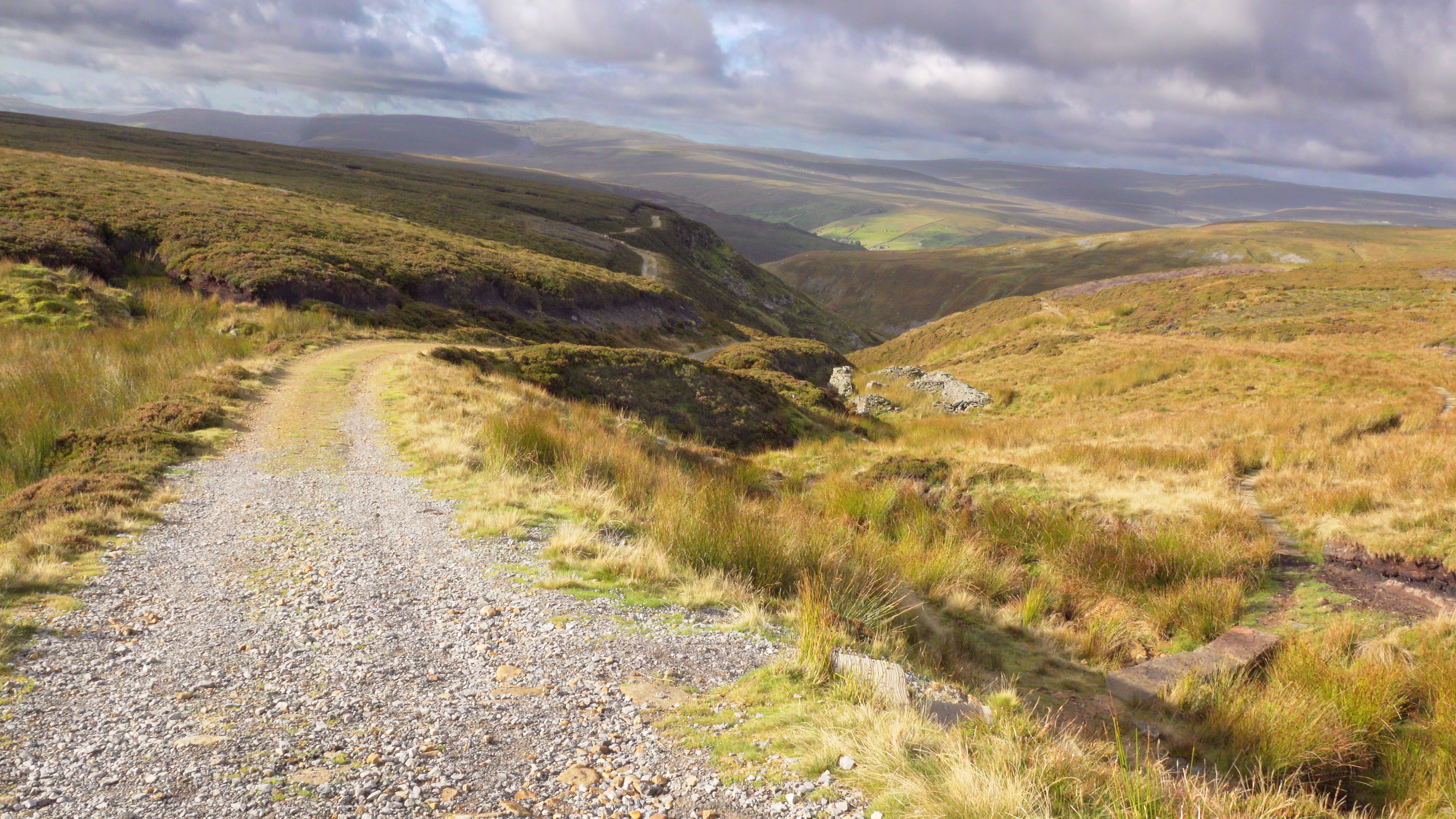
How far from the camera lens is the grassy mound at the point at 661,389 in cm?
1850

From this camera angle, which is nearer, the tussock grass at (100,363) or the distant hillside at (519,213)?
the tussock grass at (100,363)

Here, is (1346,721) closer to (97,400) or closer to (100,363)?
(97,400)

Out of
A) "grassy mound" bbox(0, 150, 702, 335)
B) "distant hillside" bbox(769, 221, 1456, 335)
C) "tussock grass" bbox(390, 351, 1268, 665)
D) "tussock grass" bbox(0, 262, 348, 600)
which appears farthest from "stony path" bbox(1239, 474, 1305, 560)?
"distant hillside" bbox(769, 221, 1456, 335)

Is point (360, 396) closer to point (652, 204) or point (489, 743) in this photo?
point (489, 743)

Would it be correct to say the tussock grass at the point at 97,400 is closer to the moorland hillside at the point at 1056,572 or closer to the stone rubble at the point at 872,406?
the moorland hillside at the point at 1056,572

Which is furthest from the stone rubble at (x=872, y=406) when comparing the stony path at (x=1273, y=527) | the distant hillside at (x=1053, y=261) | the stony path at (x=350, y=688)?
the distant hillside at (x=1053, y=261)

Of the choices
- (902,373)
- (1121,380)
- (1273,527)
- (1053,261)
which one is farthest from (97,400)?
(1053,261)

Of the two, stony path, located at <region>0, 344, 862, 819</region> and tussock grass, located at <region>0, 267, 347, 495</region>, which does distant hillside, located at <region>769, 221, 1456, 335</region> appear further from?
stony path, located at <region>0, 344, 862, 819</region>

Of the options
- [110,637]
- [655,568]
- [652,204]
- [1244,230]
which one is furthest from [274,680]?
[1244,230]

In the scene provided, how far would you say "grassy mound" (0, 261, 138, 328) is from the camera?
17344mm

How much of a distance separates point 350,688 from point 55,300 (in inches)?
848

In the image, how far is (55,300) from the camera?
1836cm

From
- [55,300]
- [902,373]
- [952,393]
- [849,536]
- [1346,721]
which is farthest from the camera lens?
[902,373]

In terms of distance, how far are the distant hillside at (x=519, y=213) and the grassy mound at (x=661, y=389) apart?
23062mm
